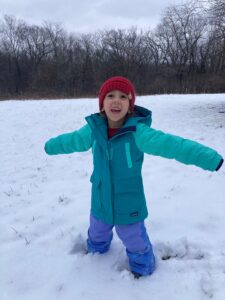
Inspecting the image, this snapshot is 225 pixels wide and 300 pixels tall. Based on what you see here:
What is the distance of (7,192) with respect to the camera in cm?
492

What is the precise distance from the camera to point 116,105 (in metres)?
2.67

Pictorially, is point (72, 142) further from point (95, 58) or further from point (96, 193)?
point (95, 58)

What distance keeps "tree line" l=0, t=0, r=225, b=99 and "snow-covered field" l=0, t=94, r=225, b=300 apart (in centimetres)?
3750

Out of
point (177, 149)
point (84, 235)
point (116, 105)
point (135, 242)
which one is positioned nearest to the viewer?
point (177, 149)

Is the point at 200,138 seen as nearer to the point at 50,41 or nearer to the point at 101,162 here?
the point at 101,162

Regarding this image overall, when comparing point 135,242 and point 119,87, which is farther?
point 135,242

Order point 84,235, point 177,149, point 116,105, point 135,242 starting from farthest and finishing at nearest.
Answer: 1. point 84,235
2. point 135,242
3. point 116,105
4. point 177,149

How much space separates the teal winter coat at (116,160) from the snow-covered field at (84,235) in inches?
22.1

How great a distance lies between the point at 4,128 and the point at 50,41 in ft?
149

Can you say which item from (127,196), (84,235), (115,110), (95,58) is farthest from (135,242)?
(95,58)

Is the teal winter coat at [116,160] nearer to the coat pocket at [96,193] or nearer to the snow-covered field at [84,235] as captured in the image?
the coat pocket at [96,193]

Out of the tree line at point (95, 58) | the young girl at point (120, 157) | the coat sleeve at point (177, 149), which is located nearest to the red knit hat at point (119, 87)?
the young girl at point (120, 157)

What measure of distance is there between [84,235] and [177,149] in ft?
5.58

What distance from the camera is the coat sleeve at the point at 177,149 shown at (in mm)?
2227
